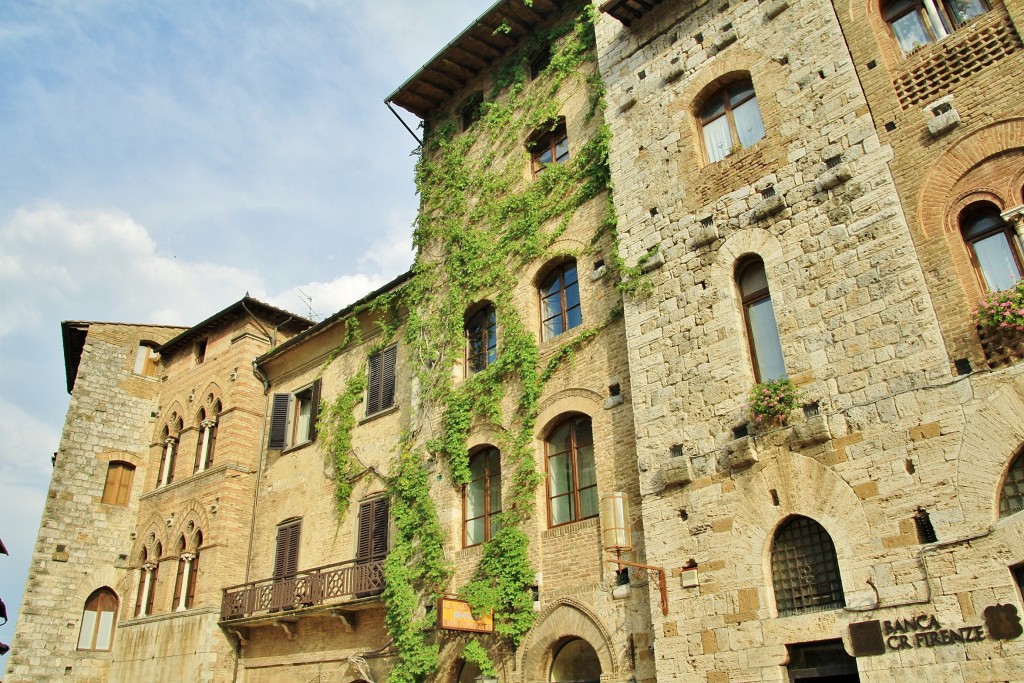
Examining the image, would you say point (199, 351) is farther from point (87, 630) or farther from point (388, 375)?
point (388, 375)

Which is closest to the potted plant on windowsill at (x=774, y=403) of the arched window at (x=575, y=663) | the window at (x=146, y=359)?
the arched window at (x=575, y=663)

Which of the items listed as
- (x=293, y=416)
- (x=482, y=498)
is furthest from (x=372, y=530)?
(x=293, y=416)

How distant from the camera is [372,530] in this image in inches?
666

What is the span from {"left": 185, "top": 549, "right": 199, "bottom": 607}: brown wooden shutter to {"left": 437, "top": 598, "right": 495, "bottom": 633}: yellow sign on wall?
10.1 m

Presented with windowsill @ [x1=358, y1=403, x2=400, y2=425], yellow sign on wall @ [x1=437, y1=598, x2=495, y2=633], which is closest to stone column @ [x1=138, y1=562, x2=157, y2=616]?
windowsill @ [x1=358, y1=403, x2=400, y2=425]

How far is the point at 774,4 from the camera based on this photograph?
12328 millimetres

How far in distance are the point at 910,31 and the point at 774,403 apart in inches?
218

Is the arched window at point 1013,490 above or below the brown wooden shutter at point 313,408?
below

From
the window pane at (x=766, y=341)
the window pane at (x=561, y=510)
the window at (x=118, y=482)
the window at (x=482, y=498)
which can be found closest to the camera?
the window pane at (x=766, y=341)

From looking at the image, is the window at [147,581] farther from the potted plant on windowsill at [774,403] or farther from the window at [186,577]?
the potted plant on windowsill at [774,403]

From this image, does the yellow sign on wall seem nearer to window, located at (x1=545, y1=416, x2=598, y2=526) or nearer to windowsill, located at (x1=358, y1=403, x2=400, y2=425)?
window, located at (x1=545, y1=416, x2=598, y2=526)

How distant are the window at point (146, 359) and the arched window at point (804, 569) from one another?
2229cm

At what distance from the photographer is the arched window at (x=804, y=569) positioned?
9.19 meters

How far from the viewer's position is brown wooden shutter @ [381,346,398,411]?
59.5ft
